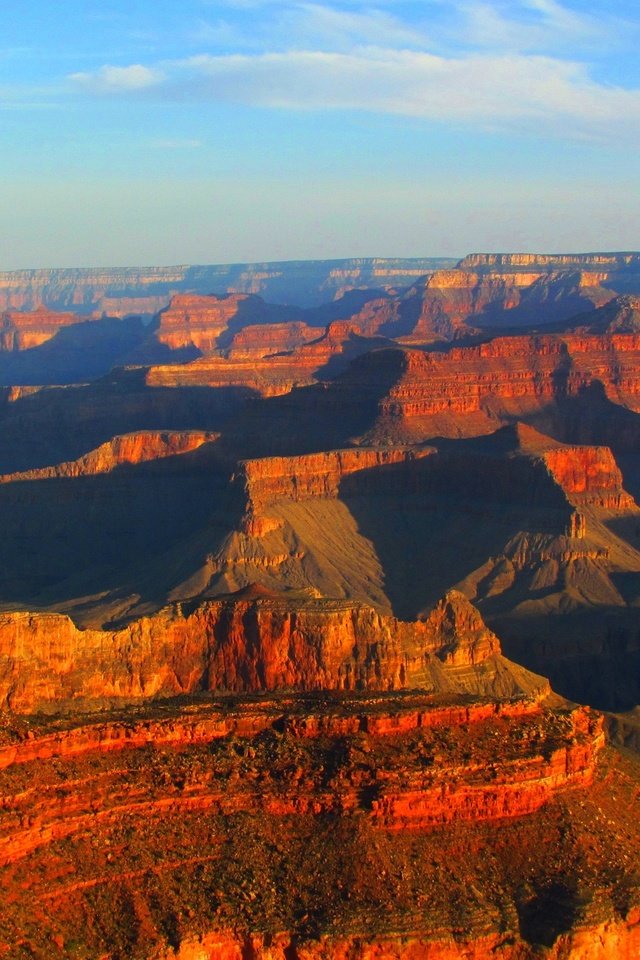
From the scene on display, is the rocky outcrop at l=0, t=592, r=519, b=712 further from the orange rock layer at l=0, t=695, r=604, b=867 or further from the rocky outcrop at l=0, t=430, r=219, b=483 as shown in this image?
the rocky outcrop at l=0, t=430, r=219, b=483

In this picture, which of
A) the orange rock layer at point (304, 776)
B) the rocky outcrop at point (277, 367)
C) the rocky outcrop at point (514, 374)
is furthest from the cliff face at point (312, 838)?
the rocky outcrop at point (277, 367)

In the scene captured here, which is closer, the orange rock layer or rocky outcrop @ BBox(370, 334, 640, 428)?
the orange rock layer

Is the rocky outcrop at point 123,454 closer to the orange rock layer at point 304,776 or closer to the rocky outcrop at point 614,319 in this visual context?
the rocky outcrop at point 614,319

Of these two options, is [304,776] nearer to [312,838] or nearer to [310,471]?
[312,838]

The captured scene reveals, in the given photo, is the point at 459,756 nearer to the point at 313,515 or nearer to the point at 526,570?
the point at 526,570

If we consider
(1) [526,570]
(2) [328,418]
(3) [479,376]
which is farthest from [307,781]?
(3) [479,376]

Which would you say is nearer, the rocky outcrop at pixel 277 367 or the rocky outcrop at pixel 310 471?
the rocky outcrop at pixel 310 471

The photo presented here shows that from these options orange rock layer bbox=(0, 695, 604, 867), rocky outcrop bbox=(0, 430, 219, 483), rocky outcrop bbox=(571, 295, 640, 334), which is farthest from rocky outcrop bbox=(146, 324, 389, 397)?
orange rock layer bbox=(0, 695, 604, 867)
